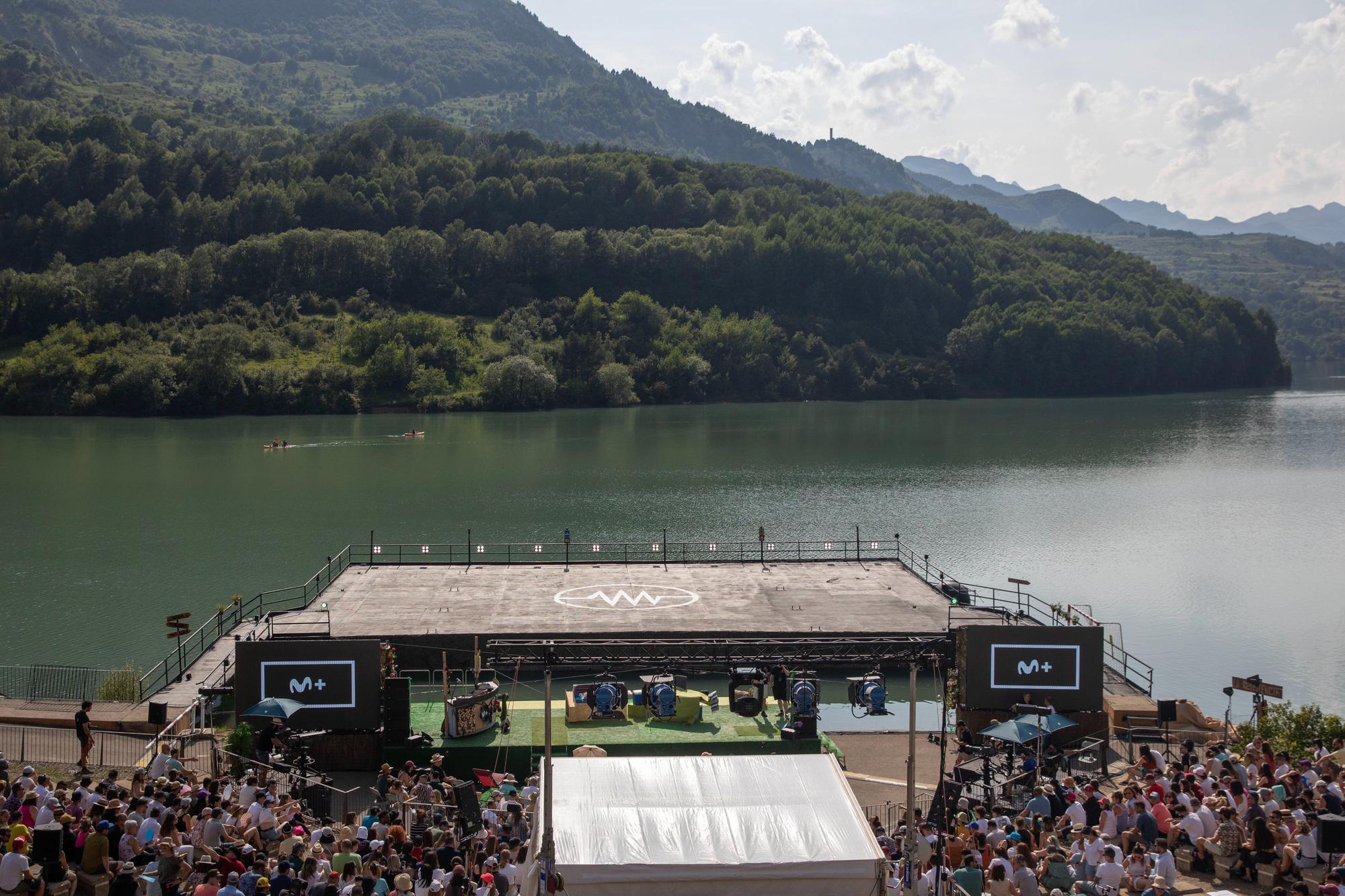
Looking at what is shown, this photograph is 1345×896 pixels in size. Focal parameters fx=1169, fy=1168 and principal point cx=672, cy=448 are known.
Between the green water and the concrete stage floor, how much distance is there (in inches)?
306

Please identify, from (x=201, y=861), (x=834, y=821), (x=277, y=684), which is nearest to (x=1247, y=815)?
(x=834, y=821)

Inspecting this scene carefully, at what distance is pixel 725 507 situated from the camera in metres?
63.6

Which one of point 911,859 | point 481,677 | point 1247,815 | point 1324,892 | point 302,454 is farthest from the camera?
point 302,454

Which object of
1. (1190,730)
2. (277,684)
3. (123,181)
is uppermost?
(123,181)

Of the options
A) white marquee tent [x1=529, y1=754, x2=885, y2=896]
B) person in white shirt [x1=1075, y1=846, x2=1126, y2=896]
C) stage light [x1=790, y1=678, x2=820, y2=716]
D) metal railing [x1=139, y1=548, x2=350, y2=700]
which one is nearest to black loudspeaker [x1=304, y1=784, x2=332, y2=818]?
white marquee tent [x1=529, y1=754, x2=885, y2=896]

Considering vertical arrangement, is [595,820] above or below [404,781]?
above

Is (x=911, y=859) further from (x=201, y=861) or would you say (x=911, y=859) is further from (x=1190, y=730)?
(x=1190, y=730)

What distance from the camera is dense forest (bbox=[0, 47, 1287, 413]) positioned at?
137250 millimetres

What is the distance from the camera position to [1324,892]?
499 inches

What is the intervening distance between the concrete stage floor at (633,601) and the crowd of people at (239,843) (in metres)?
15.0

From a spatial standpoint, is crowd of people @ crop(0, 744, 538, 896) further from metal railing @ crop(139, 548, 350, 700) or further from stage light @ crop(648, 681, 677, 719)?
metal railing @ crop(139, 548, 350, 700)

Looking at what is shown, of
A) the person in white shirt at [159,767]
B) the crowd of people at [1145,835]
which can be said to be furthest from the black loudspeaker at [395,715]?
the crowd of people at [1145,835]

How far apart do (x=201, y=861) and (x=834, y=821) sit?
285 inches

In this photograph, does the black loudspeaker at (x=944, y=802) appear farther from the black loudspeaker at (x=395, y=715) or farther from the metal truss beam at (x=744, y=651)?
the black loudspeaker at (x=395, y=715)
